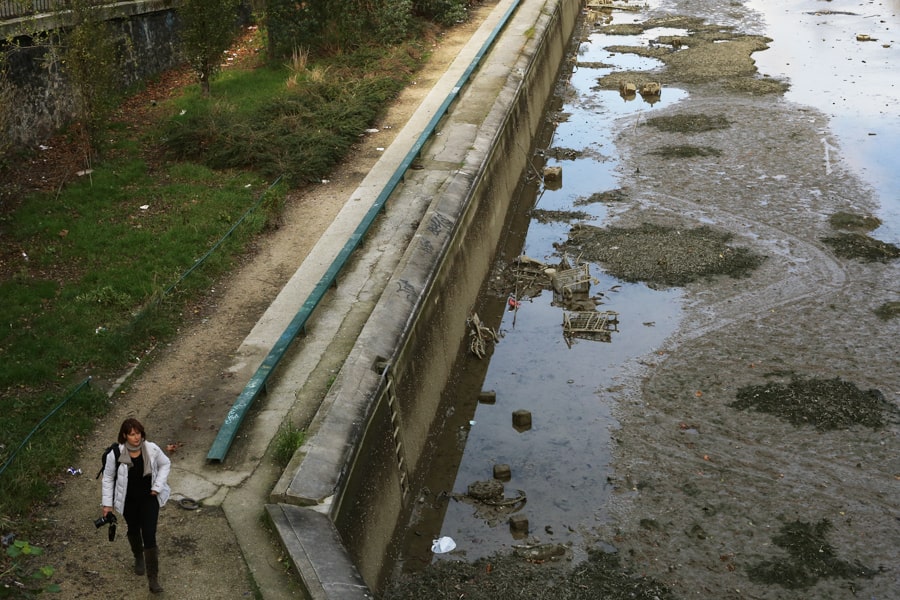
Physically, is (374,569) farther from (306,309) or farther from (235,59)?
(235,59)

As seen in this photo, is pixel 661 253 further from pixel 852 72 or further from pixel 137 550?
pixel 852 72

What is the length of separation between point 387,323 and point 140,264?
3678 mm

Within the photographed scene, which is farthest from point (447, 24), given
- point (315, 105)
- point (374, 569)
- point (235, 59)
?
point (374, 569)

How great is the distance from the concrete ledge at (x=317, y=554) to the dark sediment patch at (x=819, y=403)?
6167 millimetres

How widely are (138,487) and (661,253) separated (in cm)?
1088

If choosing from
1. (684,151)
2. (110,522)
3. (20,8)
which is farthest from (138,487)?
(684,151)

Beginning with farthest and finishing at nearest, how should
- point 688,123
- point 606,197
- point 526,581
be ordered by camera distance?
point 688,123 < point 606,197 < point 526,581

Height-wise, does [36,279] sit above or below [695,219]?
above

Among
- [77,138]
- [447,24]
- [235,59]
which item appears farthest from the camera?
[447,24]

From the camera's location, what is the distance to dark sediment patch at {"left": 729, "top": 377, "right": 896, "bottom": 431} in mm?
12359

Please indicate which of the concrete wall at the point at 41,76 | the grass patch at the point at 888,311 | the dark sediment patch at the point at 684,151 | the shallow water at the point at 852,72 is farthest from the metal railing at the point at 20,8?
the shallow water at the point at 852,72

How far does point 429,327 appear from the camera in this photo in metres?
13.1

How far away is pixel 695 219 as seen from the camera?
18.2m

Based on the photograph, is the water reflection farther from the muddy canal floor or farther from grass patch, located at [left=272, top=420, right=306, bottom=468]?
grass patch, located at [left=272, top=420, right=306, bottom=468]
